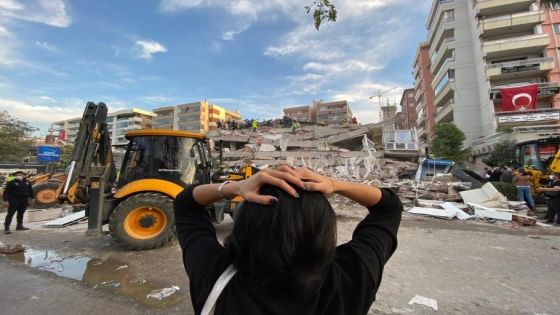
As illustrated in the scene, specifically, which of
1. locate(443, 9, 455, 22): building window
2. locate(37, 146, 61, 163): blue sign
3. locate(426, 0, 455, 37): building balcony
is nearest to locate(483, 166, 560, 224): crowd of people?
locate(443, 9, 455, 22): building window

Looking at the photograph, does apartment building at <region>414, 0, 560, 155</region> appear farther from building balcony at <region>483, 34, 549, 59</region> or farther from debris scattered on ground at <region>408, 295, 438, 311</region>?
debris scattered on ground at <region>408, 295, 438, 311</region>

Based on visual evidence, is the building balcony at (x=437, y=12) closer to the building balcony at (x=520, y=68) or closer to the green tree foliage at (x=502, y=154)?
the building balcony at (x=520, y=68)

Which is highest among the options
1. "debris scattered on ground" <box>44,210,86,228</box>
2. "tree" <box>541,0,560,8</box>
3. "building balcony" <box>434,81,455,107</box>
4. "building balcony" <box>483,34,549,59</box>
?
"building balcony" <box>483,34,549,59</box>

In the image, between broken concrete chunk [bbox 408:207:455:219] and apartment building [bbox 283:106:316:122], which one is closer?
broken concrete chunk [bbox 408:207:455:219]

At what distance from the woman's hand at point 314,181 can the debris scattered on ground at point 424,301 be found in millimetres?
3355

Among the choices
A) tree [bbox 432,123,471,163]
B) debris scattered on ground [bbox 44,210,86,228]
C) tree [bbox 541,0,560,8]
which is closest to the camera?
tree [bbox 541,0,560,8]

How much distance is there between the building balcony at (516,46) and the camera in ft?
98.3

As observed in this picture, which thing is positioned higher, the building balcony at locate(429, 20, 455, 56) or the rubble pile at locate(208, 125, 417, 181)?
the building balcony at locate(429, 20, 455, 56)

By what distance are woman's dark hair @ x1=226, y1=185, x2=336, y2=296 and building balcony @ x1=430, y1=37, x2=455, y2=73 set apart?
43060 mm

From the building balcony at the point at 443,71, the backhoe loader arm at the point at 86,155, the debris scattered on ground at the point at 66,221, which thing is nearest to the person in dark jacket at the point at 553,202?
the backhoe loader arm at the point at 86,155

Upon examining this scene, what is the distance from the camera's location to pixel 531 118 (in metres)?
28.3

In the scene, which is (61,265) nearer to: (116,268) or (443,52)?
(116,268)

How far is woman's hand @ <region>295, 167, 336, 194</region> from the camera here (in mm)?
889

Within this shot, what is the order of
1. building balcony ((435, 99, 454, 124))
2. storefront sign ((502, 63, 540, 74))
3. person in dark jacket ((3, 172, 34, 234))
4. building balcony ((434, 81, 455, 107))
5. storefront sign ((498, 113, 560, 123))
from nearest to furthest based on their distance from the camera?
person in dark jacket ((3, 172, 34, 234)) → storefront sign ((498, 113, 560, 123)) → storefront sign ((502, 63, 540, 74)) → building balcony ((434, 81, 455, 107)) → building balcony ((435, 99, 454, 124))
